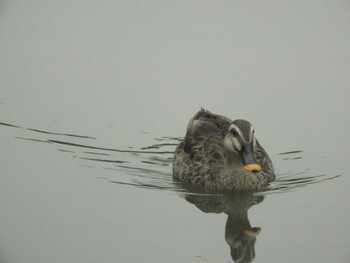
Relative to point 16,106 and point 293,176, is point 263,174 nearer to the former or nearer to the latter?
point 293,176

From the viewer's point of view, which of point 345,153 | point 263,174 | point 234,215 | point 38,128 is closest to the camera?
point 234,215

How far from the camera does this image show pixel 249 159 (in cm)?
1308

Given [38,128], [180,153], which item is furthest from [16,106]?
[180,153]

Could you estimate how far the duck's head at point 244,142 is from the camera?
511 inches

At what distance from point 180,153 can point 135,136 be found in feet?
4.80

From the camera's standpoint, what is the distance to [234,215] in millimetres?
13000

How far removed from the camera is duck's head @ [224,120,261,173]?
42.6ft

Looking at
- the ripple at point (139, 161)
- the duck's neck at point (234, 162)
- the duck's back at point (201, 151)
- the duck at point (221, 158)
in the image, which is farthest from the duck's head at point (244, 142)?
the ripple at point (139, 161)

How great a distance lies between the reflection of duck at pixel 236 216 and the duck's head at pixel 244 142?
691 mm

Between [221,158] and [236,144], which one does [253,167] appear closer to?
[236,144]

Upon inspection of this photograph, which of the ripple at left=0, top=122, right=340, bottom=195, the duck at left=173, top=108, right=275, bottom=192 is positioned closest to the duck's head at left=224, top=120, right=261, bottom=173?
the duck at left=173, top=108, right=275, bottom=192

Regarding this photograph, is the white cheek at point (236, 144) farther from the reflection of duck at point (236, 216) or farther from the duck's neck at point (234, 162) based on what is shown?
the reflection of duck at point (236, 216)

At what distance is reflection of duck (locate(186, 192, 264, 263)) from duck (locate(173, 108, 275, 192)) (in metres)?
0.26

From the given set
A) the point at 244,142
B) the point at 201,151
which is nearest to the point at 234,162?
the point at 201,151
